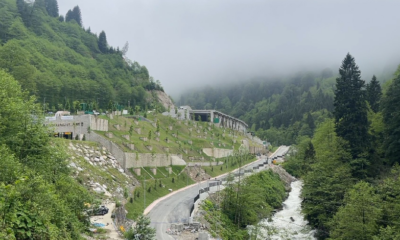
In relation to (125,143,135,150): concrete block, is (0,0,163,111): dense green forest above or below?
above

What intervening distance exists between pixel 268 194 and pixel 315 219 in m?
14.6

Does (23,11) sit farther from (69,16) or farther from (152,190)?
(152,190)

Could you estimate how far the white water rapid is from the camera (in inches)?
1488

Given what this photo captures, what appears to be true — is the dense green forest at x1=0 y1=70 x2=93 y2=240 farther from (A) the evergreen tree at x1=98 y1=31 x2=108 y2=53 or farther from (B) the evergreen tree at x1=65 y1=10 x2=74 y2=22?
(B) the evergreen tree at x1=65 y1=10 x2=74 y2=22

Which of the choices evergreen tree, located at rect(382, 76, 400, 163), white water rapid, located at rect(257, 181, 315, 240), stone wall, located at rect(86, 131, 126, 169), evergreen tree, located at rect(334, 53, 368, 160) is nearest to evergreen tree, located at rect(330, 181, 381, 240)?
white water rapid, located at rect(257, 181, 315, 240)

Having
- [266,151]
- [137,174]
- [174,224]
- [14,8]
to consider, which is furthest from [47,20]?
[174,224]

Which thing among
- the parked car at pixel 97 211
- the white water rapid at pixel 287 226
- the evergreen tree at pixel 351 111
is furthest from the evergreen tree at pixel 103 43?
the parked car at pixel 97 211

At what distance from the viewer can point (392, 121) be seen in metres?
41.7

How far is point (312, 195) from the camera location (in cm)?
4081

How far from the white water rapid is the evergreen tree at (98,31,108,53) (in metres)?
117

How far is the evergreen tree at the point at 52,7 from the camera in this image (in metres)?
159

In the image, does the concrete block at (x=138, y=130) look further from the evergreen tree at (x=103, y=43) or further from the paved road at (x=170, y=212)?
the evergreen tree at (x=103, y=43)

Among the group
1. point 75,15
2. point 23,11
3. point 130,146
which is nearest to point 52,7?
point 75,15

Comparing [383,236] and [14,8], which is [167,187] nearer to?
[383,236]
